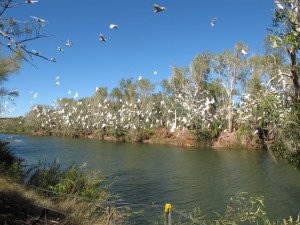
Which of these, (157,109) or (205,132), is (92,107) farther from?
(205,132)

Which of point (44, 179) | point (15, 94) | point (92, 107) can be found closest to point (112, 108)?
point (92, 107)

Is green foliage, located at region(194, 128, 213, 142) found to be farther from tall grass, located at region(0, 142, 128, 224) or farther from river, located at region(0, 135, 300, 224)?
tall grass, located at region(0, 142, 128, 224)

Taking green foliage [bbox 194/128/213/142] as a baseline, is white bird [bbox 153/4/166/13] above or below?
above

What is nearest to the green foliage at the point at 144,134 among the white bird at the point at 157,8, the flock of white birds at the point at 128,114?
the flock of white birds at the point at 128,114

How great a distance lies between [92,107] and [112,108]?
21.6 feet

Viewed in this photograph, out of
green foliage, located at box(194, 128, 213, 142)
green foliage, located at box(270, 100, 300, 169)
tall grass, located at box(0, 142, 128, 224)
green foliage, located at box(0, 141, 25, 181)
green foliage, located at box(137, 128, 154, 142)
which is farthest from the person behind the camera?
green foliage, located at box(137, 128, 154, 142)

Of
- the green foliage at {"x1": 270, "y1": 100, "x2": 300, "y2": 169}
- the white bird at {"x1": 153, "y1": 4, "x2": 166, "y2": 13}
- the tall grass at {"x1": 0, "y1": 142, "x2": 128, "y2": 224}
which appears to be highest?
the white bird at {"x1": 153, "y1": 4, "x2": 166, "y2": 13}

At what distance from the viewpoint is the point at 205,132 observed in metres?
56.5

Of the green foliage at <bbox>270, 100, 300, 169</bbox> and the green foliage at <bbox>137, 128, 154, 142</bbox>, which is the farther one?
the green foliage at <bbox>137, 128, 154, 142</bbox>

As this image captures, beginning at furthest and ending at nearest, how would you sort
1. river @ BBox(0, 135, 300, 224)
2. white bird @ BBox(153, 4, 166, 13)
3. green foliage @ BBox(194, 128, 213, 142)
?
green foliage @ BBox(194, 128, 213, 142) < river @ BBox(0, 135, 300, 224) < white bird @ BBox(153, 4, 166, 13)

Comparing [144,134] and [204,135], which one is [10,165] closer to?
[204,135]

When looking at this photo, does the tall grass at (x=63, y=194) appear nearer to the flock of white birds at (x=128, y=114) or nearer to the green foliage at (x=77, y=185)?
the green foliage at (x=77, y=185)

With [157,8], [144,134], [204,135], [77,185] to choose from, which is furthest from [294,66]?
[144,134]

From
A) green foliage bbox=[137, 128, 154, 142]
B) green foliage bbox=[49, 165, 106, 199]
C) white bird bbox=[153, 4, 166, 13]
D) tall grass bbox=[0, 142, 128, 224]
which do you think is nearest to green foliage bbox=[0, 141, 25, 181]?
tall grass bbox=[0, 142, 128, 224]
